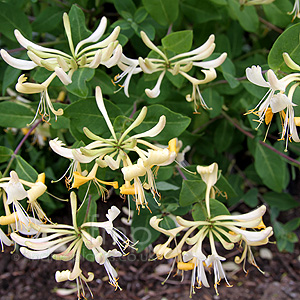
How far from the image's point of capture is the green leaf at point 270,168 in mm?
1193

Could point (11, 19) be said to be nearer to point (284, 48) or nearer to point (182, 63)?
point (182, 63)

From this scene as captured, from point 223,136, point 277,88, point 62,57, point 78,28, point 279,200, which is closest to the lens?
point 277,88

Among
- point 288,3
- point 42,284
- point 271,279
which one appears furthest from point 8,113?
point 271,279

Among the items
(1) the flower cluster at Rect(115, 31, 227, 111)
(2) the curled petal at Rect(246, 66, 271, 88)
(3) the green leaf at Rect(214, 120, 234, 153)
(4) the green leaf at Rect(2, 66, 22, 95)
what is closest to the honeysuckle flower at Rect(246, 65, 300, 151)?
(2) the curled petal at Rect(246, 66, 271, 88)

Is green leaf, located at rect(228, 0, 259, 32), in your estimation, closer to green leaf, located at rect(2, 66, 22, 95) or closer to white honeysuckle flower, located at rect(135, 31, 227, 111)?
white honeysuckle flower, located at rect(135, 31, 227, 111)

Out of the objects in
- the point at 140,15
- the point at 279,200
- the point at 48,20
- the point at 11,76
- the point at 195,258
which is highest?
the point at 140,15

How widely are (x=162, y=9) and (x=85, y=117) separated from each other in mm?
396

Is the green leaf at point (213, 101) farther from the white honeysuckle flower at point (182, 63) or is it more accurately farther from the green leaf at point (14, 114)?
the green leaf at point (14, 114)

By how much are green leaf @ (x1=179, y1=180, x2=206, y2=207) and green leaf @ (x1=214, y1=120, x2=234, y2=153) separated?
490mm

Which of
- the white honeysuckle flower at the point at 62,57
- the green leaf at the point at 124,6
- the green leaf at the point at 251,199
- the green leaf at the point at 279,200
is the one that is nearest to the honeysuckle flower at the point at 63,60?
the white honeysuckle flower at the point at 62,57

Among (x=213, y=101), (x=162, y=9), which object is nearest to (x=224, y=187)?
(x=213, y=101)

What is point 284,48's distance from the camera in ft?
2.65

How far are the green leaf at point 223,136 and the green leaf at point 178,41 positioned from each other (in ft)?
1.65

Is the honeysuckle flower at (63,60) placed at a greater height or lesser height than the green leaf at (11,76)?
greater
